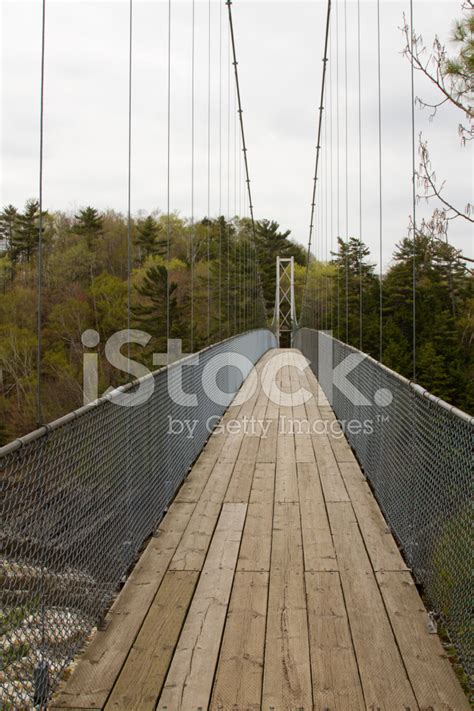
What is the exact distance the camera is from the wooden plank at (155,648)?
171cm

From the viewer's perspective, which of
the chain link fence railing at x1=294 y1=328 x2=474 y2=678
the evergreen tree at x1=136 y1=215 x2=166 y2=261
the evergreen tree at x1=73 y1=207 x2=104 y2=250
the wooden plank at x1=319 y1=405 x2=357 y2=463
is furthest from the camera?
the evergreen tree at x1=136 y1=215 x2=166 y2=261

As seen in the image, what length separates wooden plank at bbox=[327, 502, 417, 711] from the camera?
1716 millimetres

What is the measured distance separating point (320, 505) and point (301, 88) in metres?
16.3

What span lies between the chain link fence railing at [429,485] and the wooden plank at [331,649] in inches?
10.4

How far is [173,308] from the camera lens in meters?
Answer: 20.2

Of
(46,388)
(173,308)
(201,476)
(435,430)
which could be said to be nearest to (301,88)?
(173,308)

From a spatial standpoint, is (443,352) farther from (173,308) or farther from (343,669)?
(173,308)

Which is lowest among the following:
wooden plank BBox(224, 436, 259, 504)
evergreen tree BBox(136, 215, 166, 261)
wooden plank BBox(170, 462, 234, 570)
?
wooden plank BBox(170, 462, 234, 570)

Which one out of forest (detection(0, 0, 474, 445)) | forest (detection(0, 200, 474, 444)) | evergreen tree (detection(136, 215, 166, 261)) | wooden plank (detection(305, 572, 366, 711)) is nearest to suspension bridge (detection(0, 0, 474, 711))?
wooden plank (detection(305, 572, 366, 711))

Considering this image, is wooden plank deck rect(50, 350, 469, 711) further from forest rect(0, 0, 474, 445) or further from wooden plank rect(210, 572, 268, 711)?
forest rect(0, 0, 474, 445)

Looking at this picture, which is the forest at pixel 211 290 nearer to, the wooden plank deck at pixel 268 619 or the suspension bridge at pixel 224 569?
the suspension bridge at pixel 224 569

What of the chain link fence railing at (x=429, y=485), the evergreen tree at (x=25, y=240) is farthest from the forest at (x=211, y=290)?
the chain link fence railing at (x=429, y=485)

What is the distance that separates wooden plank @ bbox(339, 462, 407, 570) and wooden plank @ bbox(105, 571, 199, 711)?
26.2 inches

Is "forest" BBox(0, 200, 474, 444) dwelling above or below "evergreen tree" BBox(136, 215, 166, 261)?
below
